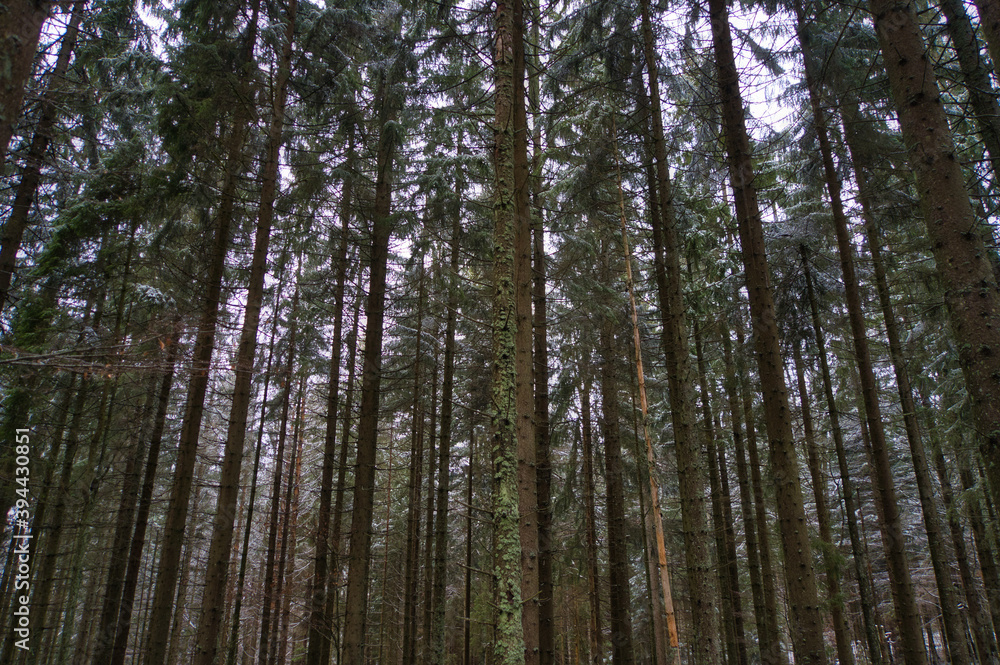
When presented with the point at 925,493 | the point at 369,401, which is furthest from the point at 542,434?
the point at 925,493

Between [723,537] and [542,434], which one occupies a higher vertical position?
[542,434]

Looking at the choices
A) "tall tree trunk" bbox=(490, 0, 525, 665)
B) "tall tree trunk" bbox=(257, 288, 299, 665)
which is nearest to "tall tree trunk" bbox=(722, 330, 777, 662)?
"tall tree trunk" bbox=(490, 0, 525, 665)

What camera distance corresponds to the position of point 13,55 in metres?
3.95

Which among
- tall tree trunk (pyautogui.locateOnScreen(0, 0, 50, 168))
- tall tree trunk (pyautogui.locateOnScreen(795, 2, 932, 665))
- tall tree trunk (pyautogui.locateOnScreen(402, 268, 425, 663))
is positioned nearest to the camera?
tall tree trunk (pyautogui.locateOnScreen(0, 0, 50, 168))

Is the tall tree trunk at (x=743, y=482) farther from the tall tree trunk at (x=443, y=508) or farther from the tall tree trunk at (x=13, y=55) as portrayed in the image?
the tall tree trunk at (x=13, y=55)

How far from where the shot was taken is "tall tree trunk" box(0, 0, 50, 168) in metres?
3.91

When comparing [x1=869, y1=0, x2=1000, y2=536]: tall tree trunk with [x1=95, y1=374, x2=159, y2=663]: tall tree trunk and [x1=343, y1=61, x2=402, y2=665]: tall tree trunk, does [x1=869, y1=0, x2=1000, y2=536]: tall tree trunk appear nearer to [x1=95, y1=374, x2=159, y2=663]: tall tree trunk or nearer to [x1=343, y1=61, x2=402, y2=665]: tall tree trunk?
[x1=343, y1=61, x2=402, y2=665]: tall tree trunk

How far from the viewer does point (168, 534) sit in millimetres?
9250

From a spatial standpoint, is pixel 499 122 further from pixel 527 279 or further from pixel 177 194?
pixel 177 194

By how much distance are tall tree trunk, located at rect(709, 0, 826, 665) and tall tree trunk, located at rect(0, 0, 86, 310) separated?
10350 mm

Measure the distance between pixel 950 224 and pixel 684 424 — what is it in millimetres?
4904

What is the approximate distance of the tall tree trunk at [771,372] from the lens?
6.77 metres

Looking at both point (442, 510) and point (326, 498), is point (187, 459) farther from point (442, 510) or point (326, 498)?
point (442, 510)

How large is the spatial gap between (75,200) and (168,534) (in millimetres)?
7689
